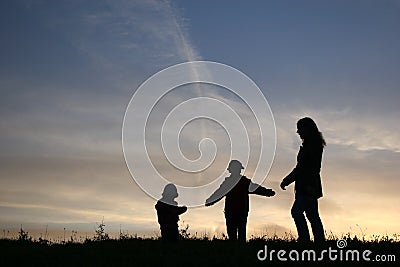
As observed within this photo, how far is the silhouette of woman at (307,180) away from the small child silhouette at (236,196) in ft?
7.49

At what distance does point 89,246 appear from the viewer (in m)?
14.5

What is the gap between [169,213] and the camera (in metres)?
14.8

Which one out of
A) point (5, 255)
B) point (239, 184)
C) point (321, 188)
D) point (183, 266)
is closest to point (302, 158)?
point (321, 188)

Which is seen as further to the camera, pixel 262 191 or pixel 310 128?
pixel 262 191

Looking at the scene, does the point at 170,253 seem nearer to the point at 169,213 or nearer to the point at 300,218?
the point at 169,213

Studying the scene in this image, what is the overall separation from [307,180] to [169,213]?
11.2 ft

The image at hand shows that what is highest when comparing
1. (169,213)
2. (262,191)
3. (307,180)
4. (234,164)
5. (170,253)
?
(234,164)

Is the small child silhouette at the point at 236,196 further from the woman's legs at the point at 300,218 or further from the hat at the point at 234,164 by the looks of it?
the woman's legs at the point at 300,218

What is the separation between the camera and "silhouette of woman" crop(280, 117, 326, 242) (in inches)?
526

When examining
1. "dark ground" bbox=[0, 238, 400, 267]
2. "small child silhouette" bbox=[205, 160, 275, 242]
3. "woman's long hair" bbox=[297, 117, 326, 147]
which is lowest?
"dark ground" bbox=[0, 238, 400, 267]

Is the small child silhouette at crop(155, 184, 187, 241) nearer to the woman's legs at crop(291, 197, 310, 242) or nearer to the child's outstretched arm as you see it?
the child's outstretched arm

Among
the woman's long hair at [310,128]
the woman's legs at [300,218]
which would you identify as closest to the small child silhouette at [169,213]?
the woman's legs at [300,218]

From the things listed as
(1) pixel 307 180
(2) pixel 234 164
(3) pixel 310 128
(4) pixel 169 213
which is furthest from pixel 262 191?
(3) pixel 310 128

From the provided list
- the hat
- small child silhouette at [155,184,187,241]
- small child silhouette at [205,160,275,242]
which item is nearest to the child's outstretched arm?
small child silhouette at [205,160,275,242]
